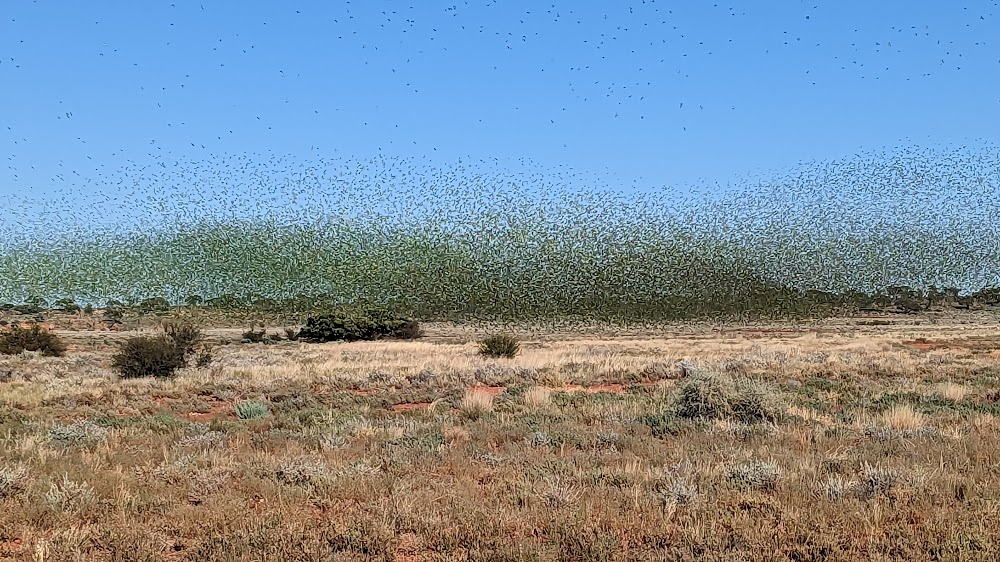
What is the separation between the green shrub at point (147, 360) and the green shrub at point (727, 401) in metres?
15.9

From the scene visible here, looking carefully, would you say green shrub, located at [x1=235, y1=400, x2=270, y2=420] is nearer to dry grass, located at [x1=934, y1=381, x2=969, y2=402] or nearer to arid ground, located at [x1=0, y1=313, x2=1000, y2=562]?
arid ground, located at [x1=0, y1=313, x2=1000, y2=562]

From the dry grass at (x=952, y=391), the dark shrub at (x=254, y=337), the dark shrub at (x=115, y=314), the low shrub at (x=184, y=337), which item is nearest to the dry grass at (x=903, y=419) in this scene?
the dry grass at (x=952, y=391)

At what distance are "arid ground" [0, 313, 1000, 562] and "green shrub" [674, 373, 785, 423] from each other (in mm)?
40

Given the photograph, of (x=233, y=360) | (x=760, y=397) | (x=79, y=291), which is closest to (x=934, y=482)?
(x=760, y=397)

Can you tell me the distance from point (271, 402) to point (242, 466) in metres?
8.11

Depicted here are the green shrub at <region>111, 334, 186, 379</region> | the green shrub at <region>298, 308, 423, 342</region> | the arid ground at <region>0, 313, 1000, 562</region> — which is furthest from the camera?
the green shrub at <region>298, 308, 423, 342</region>

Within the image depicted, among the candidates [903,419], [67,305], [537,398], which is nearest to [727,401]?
[903,419]

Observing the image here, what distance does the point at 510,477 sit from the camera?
7.89 m

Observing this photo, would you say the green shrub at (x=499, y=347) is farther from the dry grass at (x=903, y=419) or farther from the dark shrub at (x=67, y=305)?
the dark shrub at (x=67, y=305)

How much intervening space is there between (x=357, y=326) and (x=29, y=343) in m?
20.8

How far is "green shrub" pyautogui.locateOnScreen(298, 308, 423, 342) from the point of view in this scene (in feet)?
169

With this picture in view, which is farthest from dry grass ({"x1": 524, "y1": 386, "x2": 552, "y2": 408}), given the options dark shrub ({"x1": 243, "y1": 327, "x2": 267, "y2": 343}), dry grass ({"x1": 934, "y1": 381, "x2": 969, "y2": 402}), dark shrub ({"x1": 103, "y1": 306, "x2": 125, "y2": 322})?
dark shrub ({"x1": 103, "y1": 306, "x2": 125, "y2": 322})

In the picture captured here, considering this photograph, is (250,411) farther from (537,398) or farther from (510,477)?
(510,477)

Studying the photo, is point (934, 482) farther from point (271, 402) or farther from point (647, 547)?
point (271, 402)
